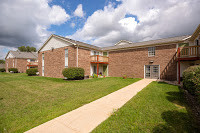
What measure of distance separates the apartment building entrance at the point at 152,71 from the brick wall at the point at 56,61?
1144 centimetres

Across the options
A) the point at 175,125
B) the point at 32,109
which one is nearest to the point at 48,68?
the point at 32,109

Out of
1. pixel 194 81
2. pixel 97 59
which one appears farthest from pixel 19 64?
pixel 194 81

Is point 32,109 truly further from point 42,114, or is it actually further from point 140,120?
point 140,120

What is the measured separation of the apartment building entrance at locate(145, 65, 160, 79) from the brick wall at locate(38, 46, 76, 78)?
1144 centimetres

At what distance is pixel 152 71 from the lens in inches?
547

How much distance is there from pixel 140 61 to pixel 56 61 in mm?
14825

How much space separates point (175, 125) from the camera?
2.94 meters

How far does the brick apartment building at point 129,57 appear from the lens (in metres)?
11.9

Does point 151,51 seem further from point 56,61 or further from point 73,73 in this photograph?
point 56,61

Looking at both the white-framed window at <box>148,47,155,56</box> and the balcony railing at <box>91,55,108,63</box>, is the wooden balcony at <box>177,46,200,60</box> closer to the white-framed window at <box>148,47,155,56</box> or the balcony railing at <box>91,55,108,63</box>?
the white-framed window at <box>148,47,155,56</box>

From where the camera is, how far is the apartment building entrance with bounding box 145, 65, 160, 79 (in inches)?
535

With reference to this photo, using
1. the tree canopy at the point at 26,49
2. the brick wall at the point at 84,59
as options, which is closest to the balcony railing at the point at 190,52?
the brick wall at the point at 84,59

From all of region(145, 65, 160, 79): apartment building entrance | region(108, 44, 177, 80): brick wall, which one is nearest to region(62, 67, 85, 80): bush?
region(108, 44, 177, 80): brick wall

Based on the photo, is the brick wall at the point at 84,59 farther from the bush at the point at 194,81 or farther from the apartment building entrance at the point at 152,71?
the bush at the point at 194,81
